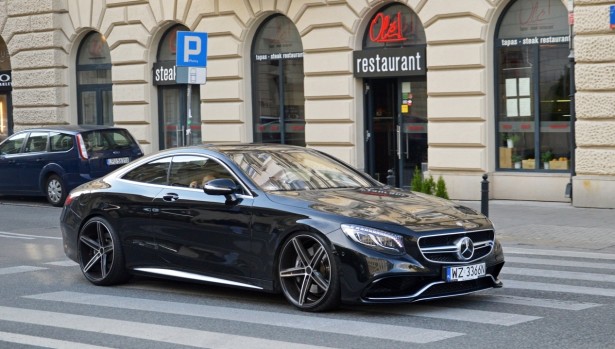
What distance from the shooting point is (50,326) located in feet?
29.7

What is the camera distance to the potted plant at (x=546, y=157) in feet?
66.2

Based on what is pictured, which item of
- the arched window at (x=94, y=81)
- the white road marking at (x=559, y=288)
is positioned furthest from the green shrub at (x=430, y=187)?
the arched window at (x=94, y=81)

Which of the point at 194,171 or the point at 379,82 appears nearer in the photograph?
the point at 194,171

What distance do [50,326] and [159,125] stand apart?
18849 mm

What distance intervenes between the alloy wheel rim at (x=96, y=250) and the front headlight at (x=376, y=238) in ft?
10.2

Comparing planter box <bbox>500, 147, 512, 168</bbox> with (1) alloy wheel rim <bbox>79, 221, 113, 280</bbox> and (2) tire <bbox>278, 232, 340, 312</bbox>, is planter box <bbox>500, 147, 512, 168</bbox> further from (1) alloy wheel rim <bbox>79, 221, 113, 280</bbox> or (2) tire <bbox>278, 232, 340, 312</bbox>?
(2) tire <bbox>278, 232, 340, 312</bbox>

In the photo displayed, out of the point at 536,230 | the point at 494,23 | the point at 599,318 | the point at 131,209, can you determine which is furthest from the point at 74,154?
the point at 599,318

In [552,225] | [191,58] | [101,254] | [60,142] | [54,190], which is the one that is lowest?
[552,225]

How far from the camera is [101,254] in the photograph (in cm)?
1123

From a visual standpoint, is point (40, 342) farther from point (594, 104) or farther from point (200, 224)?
point (594, 104)

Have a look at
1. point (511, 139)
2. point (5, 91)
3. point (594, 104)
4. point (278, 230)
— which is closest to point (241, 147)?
point (278, 230)

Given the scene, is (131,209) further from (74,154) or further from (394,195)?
(74,154)

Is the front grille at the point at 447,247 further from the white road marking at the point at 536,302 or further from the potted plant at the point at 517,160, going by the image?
the potted plant at the point at 517,160

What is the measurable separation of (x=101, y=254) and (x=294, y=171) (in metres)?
2.26
